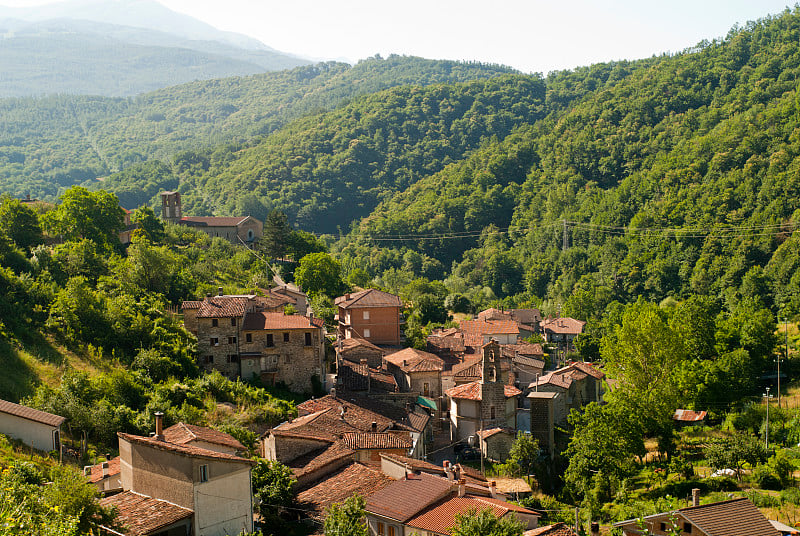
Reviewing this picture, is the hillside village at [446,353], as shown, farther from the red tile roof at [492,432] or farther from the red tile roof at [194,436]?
the red tile roof at [492,432]

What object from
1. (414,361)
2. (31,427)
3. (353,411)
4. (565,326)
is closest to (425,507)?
(353,411)

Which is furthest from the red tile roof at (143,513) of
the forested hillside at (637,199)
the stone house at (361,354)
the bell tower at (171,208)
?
the forested hillside at (637,199)

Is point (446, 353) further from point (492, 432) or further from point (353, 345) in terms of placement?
point (492, 432)

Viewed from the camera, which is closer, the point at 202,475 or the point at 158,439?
the point at 202,475

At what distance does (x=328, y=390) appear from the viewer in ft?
129

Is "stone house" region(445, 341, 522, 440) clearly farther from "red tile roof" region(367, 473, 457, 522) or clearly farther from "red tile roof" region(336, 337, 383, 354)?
"red tile roof" region(367, 473, 457, 522)

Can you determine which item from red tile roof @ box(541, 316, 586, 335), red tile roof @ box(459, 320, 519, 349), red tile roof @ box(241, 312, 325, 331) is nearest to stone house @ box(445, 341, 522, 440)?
red tile roof @ box(241, 312, 325, 331)

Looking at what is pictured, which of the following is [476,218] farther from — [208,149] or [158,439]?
[158,439]

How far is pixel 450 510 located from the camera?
2256cm

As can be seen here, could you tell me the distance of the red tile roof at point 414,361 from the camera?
43.5 m

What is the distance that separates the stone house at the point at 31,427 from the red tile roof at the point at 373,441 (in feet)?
33.8

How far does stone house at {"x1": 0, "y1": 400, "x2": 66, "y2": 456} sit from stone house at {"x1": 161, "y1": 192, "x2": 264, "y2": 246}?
49736 mm

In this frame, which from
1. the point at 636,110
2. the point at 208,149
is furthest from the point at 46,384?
the point at 208,149

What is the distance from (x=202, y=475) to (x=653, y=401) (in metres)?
24.8
